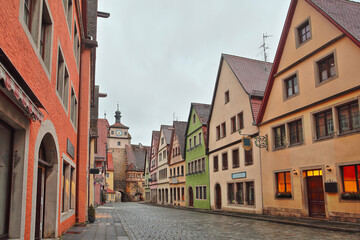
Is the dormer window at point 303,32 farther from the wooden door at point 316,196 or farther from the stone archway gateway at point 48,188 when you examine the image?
the stone archway gateway at point 48,188

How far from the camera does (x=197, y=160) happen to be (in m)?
34.8

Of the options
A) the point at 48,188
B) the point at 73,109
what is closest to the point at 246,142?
the point at 73,109

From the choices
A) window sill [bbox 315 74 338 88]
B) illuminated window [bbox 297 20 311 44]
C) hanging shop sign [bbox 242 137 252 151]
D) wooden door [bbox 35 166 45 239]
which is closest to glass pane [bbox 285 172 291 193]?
hanging shop sign [bbox 242 137 252 151]

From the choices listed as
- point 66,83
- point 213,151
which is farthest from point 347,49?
point 213,151

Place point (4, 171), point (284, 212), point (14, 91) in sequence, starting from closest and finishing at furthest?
point (14, 91), point (4, 171), point (284, 212)

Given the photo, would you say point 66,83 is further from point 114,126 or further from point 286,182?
point 114,126

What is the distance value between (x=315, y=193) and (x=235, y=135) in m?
9.51

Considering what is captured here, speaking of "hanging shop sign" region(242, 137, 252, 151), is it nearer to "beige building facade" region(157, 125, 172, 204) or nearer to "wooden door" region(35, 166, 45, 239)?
"wooden door" region(35, 166, 45, 239)

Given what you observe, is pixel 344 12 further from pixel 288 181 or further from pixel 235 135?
pixel 235 135

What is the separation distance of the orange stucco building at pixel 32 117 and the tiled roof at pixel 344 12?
1125 centimetres

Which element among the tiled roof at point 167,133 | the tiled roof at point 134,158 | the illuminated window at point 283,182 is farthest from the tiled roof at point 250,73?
the tiled roof at point 134,158

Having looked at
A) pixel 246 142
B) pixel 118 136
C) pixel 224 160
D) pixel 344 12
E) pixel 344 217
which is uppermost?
pixel 118 136

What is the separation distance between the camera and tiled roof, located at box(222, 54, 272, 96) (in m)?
24.5

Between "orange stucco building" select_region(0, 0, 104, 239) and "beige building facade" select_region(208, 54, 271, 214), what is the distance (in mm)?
13428
